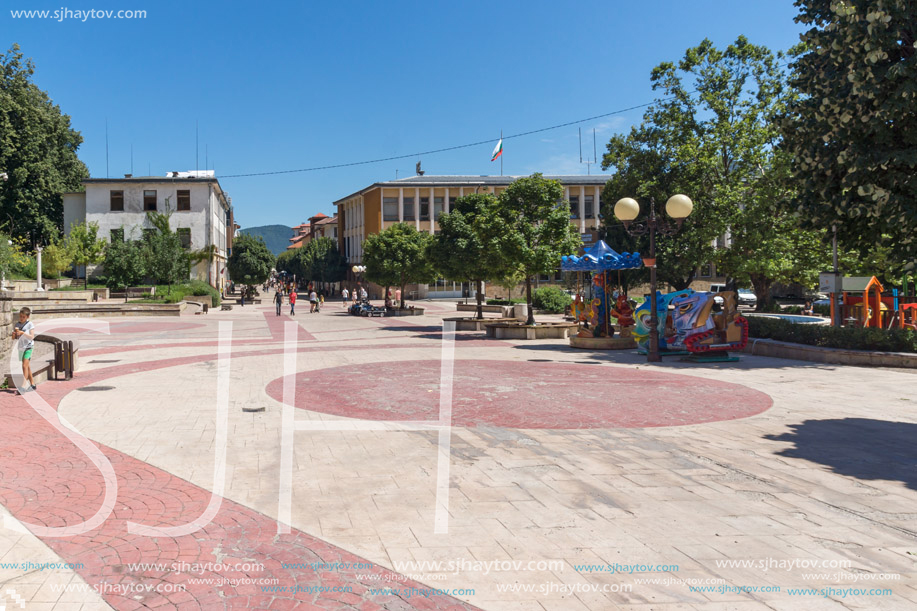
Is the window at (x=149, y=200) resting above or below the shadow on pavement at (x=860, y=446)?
above

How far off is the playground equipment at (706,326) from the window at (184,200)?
45435 millimetres

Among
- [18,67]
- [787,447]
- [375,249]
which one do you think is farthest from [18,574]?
[18,67]

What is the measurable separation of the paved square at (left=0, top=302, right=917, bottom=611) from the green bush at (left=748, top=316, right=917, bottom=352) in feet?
11.2

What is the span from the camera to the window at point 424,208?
2554 inches

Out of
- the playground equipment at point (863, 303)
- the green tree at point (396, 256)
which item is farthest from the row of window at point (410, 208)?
the playground equipment at point (863, 303)

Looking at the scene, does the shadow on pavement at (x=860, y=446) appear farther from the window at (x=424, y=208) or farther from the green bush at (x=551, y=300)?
the window at (x=424, y=208)

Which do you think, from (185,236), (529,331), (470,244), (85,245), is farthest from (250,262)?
(529,331)

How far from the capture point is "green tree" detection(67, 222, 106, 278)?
4625 centimetres

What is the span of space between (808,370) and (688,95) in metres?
16.0

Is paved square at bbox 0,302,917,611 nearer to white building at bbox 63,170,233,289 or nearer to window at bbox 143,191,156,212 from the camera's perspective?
white building at bbox 63,170,233,289

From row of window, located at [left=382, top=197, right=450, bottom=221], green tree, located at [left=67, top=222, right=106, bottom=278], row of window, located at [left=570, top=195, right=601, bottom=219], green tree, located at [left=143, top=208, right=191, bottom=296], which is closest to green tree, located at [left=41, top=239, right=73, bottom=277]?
green tree, located at [left=67, top=222, right=106, bottom=278]

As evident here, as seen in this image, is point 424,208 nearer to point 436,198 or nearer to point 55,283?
point 436,198

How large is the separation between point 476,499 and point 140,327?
2593 centimetres

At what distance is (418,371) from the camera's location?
14.4 meters
